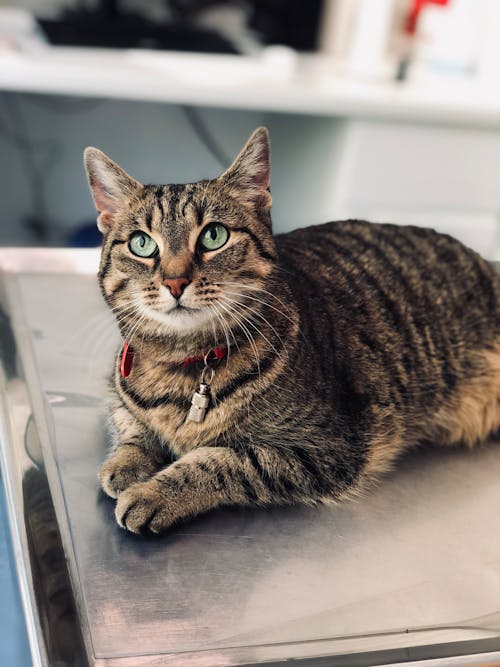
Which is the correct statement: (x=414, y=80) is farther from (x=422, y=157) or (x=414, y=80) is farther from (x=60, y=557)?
(x=60, y=557)

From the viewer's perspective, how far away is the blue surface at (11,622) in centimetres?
53

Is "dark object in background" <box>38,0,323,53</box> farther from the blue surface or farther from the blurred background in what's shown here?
the blue surface

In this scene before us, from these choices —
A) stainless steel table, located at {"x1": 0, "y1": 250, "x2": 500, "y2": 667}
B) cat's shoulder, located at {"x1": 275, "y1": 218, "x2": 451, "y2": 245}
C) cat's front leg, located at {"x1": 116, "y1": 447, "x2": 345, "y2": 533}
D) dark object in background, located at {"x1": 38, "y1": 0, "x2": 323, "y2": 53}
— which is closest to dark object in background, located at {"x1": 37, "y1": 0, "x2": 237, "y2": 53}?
dark object in background, located at {"x1": 38, "y1": 0, "x2": 323, "y2": 53}

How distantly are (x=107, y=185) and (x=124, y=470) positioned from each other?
0.23 meters

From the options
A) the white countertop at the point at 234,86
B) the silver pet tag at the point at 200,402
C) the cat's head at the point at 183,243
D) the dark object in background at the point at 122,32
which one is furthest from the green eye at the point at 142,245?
the dark object in background at the point at 122,32

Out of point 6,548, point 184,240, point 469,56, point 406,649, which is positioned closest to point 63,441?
point 6,548

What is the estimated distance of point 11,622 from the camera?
0.55 meters

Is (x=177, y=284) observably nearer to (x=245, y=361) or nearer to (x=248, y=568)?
(x=245, y=361)

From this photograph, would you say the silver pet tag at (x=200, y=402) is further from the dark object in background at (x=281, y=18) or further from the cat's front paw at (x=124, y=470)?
the dark object in background at (x=281, y=18)

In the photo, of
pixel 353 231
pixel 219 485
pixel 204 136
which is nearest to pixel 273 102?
pixel 204 136

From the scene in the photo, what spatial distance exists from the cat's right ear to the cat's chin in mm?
86

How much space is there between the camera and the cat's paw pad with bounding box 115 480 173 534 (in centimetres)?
59

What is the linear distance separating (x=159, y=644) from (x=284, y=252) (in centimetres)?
39

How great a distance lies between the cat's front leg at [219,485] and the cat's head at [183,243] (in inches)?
4.4
